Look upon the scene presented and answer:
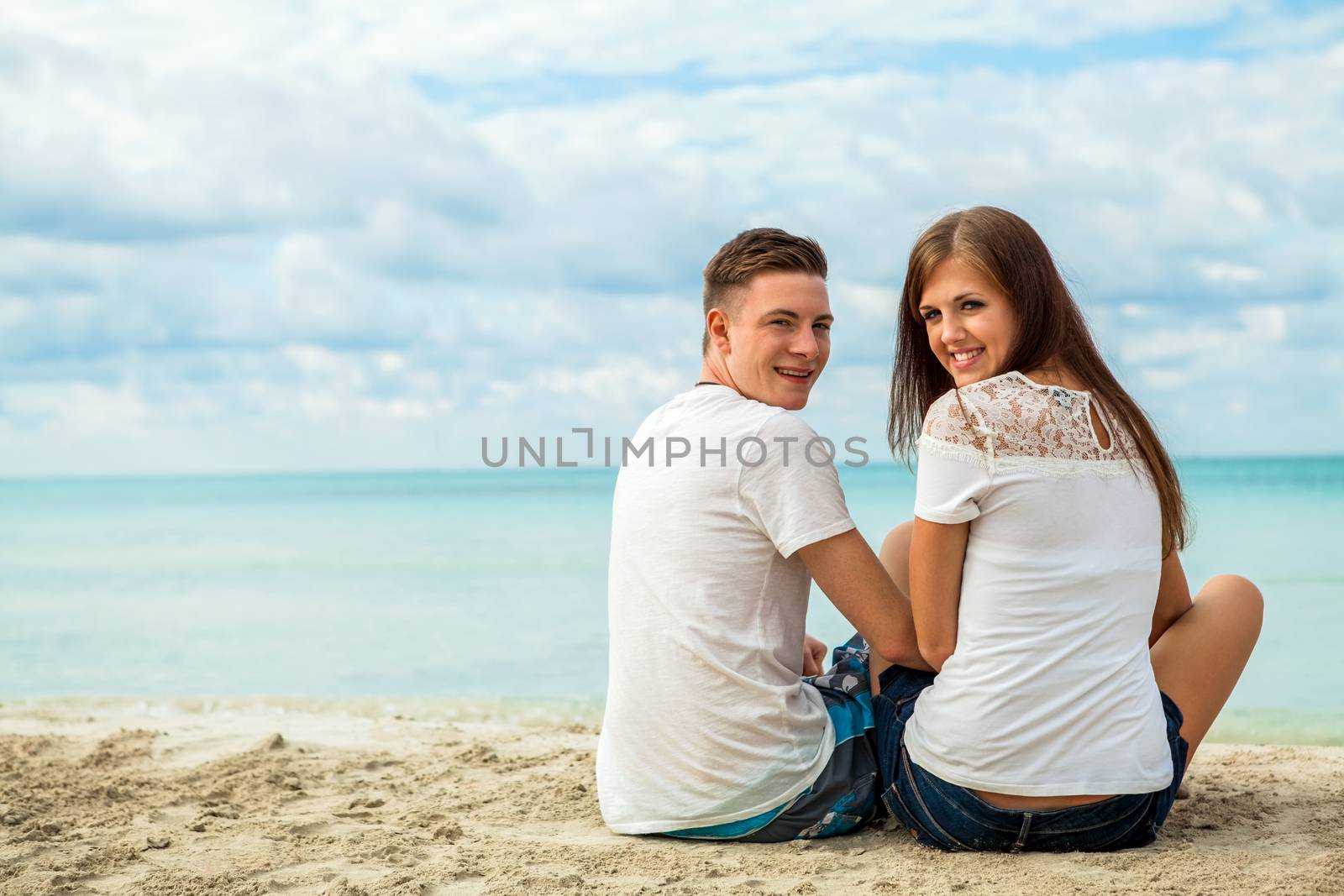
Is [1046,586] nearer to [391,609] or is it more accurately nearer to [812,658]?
[812,658]

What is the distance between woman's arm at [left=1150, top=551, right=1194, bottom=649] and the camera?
3.09m

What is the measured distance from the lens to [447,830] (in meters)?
3.29

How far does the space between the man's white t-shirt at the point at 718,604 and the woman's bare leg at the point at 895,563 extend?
0.76 ft

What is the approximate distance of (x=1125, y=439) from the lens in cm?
263

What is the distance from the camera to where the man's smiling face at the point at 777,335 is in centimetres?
307

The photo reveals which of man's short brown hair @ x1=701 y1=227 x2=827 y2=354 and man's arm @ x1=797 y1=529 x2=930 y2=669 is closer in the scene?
man's arm @ x1=797 y1=529 x2=930 y2=669

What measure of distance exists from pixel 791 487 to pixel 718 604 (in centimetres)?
38

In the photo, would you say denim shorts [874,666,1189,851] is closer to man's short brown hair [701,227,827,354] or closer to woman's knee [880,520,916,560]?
woman's knee [880,520,916,560]

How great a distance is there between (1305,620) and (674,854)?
1023cm

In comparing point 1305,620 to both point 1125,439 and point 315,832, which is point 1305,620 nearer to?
point 1125,439

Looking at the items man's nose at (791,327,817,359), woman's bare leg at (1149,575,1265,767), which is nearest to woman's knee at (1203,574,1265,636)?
woman's bare leg at (1149,575,1265,767)

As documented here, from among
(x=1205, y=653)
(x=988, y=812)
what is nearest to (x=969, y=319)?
(x=1205, y=653)

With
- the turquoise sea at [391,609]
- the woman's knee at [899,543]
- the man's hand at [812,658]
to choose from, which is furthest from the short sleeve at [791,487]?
the turquoise sea at [391,609]

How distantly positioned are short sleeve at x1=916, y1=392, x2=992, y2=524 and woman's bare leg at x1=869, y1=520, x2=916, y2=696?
49 centimetres
